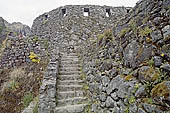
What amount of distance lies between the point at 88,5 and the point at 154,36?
11408mm

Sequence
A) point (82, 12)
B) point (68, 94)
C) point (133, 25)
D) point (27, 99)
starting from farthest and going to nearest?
point (82, 12) < point (27, 99) < point (68, 94) < point (133, 25)

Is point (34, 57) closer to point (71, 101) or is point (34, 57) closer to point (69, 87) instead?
point (69, 87)

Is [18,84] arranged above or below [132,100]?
below

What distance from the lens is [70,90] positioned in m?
5.64

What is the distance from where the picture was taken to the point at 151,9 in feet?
10.2

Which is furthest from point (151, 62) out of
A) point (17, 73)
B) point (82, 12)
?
point (82, 12)

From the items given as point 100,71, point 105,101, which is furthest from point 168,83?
point 100,71

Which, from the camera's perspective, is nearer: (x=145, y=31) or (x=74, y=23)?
(x=145, y=31)

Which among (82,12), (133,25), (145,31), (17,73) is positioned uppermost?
(82,12)

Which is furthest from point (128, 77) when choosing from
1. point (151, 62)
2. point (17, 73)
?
point (17, 73)

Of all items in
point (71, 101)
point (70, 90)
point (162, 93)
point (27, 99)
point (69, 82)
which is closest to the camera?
point (162, 93)

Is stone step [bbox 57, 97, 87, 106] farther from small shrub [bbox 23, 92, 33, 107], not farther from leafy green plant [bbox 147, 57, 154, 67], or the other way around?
leafy green plant [bbox 147, 57, 154, 67]

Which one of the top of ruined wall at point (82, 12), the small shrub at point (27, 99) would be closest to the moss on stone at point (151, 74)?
the small shrub at point (27, 99)

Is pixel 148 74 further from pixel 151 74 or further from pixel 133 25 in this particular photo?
pixel 133 25
